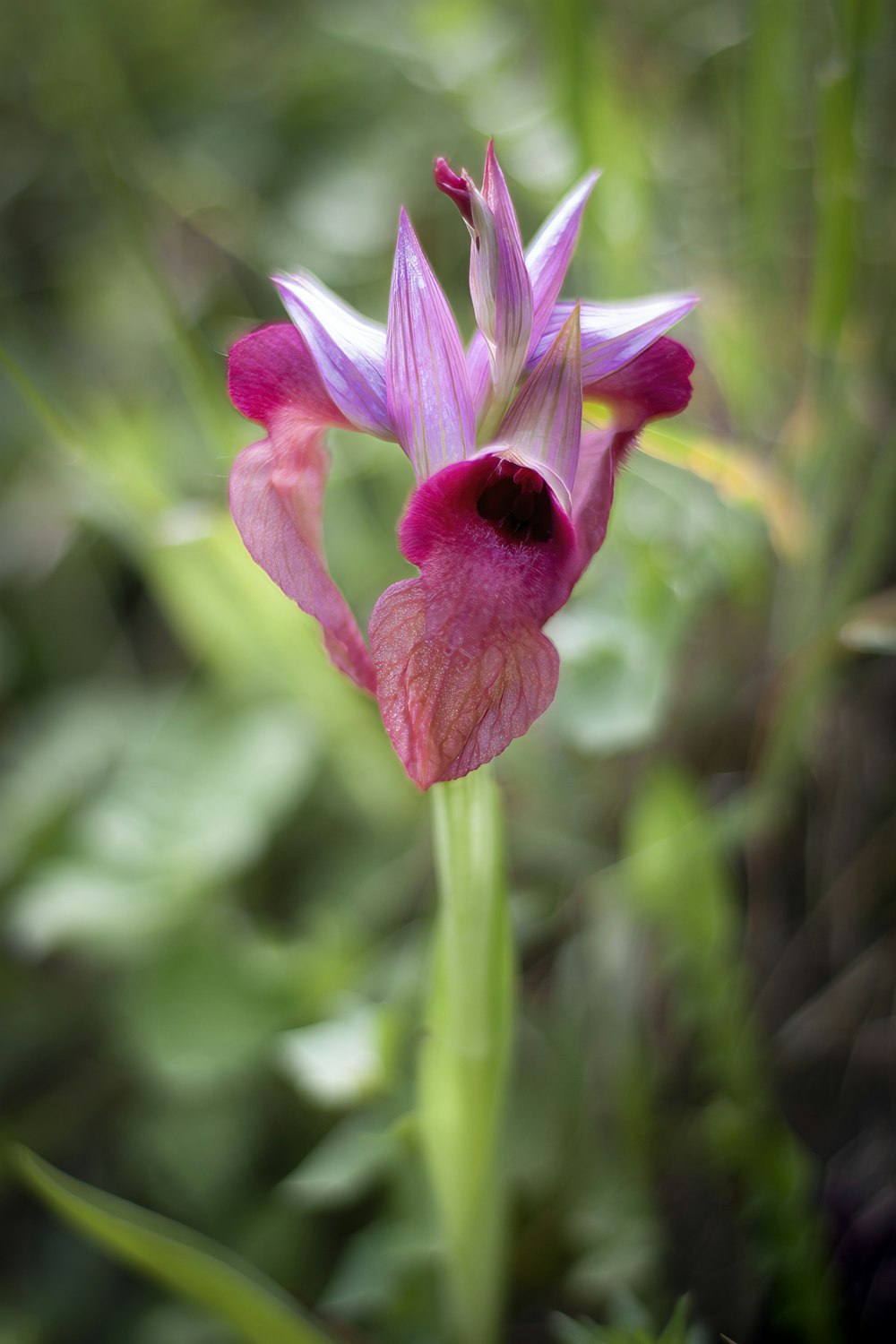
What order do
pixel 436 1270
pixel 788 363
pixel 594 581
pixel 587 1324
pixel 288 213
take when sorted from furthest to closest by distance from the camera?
pixel 288 213
pixel 788 363
pixel 594 581
pixel 436 1270
pixel 587 1324

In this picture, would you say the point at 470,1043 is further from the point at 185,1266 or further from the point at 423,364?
the point at 423,364

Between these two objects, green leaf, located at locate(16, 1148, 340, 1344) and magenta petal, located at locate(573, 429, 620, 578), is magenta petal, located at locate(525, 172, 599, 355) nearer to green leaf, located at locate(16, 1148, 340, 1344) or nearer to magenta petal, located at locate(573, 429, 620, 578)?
magenta petal, located at locate(573, 429, 620, 578)

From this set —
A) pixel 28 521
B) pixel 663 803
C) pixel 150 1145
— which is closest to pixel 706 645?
pixel 663 803

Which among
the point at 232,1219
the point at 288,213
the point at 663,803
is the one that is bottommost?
the point at 232,1219

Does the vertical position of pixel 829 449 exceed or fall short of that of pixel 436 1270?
it exceeds it

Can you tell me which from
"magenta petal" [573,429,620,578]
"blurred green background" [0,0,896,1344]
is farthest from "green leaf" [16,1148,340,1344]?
"magenta petal" [573,429,620,578]

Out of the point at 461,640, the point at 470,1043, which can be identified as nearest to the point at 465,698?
the point at 461,640

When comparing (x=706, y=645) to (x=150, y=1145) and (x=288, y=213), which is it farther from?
(x=288, y=213)
